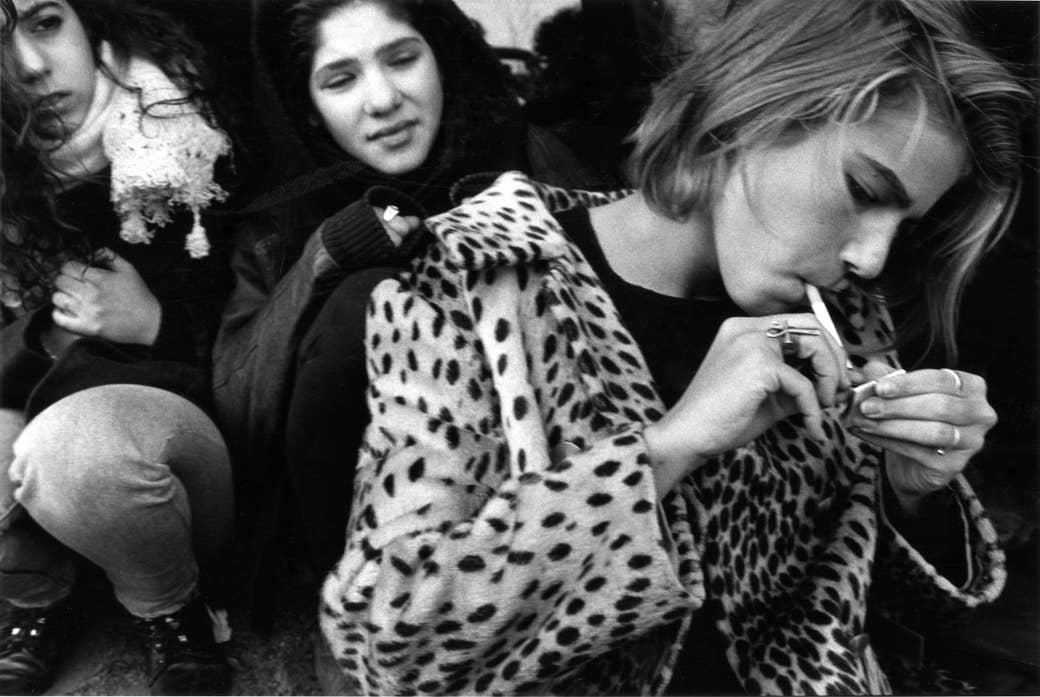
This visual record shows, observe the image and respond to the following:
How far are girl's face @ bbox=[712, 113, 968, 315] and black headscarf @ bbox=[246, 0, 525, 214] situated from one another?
0.35 m

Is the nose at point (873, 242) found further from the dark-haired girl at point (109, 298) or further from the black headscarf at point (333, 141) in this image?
the dark-haired girl at point (109, 298)

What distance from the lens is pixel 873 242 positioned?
1.36 m

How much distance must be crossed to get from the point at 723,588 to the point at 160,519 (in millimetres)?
711

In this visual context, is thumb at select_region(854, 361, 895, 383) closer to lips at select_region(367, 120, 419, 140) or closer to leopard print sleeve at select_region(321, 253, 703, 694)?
leopard print sleeve at select_region(321, 253, 703, 694)

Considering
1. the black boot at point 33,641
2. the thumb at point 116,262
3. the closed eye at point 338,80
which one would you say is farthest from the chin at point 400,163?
the black boot at point 33,641

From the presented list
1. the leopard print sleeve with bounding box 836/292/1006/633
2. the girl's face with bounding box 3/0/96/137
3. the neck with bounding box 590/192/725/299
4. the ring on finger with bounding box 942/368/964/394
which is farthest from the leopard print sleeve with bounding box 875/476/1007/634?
the girl's face with bounding box 3/0/96/137

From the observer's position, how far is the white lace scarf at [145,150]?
4.69 ft

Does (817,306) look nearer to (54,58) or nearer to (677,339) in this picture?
(677,339)

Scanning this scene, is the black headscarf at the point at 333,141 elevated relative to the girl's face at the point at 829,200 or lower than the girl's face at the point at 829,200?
elevated

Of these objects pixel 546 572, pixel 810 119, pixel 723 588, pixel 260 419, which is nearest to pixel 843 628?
pixel 723 588

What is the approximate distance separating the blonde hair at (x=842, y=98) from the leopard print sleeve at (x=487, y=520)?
294 millimetres

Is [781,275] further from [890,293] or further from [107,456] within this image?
[107,456]

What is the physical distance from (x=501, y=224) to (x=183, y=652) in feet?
2.27

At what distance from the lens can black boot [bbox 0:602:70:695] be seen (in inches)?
56.7
